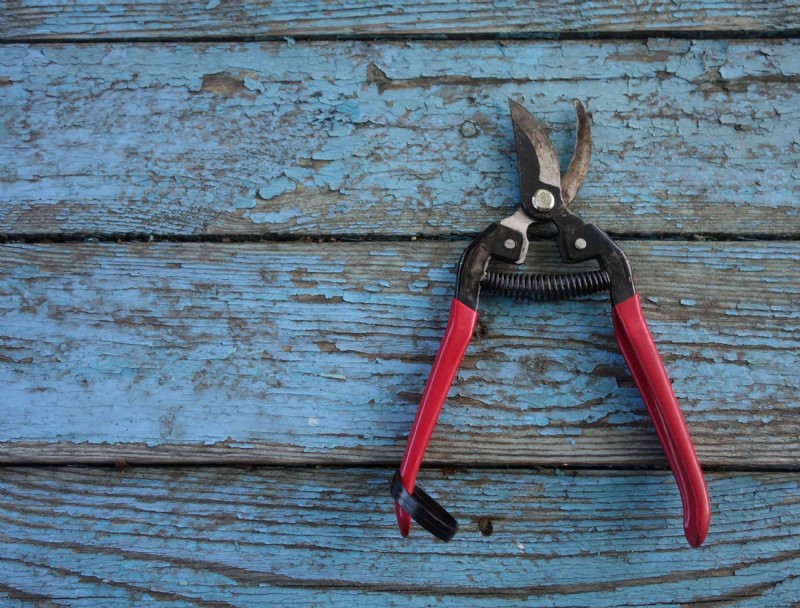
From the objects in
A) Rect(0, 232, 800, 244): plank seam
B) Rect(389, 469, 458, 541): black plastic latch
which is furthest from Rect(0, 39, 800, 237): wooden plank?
Rect(389, 469, 458, 541): black plastic latch

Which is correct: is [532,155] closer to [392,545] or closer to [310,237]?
[310,237]

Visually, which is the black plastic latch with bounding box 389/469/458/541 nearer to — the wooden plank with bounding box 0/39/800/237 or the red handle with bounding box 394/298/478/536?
the red handle with bounding box 394/298/478/536

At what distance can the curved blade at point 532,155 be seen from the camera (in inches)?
26.9

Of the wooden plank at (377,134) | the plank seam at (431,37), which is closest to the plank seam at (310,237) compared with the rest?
the wooden plank at (377,134)

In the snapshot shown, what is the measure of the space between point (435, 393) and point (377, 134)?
13.7 inches

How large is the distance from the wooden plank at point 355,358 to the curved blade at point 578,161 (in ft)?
0.23

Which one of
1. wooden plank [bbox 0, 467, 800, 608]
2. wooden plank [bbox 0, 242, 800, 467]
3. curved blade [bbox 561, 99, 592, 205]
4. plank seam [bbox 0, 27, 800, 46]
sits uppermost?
plank seam [bbox 0, 27, 800, 46]

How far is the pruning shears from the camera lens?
61 cm

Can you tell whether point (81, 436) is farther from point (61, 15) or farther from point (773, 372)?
point (773, 372)

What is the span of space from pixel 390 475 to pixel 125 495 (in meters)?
0.32

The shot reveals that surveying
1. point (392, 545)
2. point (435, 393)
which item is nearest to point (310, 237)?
point (435, 393)

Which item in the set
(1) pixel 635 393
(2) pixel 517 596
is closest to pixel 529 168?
(1) pixel 635 393

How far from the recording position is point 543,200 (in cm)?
68

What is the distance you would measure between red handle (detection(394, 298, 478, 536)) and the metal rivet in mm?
144
